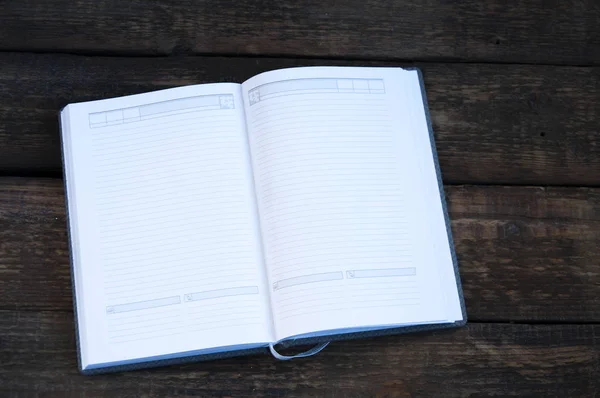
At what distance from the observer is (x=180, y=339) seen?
0.89 metres

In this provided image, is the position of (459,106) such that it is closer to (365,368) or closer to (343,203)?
(343,203)

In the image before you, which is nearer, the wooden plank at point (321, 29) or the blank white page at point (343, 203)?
the blank white page at point (343, 203)

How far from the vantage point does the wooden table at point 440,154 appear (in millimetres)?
935

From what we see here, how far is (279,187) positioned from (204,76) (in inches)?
8.0

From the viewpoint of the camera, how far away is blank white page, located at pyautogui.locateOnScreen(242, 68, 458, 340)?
2.97 feet

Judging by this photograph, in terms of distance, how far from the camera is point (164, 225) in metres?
0.93

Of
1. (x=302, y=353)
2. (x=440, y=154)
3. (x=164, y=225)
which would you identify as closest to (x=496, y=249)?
(x=440, y=154)

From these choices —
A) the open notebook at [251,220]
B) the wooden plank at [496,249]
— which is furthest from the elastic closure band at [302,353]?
the wooden plank at [496,249]

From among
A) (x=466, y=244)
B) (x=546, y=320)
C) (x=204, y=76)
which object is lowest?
(x=546, y=320)

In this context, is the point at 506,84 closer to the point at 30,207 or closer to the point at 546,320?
the point at 546,320

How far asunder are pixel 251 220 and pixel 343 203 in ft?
0.36

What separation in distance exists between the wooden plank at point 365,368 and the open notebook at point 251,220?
3 centimetres

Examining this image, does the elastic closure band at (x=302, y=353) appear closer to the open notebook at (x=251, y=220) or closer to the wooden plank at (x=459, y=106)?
the open notebook at (x=251, y=220)

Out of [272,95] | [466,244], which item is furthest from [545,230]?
[272,95]
